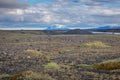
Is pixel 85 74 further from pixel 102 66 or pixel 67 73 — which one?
pixel 102 66

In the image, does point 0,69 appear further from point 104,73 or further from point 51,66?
point 104,73

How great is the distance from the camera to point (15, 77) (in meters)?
19.6

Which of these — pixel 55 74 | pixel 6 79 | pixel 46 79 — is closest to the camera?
pixel 46 79

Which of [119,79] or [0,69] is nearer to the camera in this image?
[119,79]

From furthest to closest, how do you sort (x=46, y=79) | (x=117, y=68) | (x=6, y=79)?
(x=117, y=68)
(x=6, y=79)
(x=46, y=79)

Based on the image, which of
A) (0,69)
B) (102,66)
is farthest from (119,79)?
(0,69)

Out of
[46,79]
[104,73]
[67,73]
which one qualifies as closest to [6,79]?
[46,79]

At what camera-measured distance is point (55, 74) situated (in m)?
21.7

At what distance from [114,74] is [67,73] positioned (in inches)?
121

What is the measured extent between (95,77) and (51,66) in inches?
202

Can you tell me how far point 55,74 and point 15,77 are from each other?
3.09 metres

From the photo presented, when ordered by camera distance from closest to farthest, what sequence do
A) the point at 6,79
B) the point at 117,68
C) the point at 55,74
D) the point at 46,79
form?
the point at 46,79 → the point at 6,79 → the point at 55,74 → the point at 117,68

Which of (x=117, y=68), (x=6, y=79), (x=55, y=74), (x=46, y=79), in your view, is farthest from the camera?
(x=117, y=68)

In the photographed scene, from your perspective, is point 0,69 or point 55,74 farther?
point 0,69
